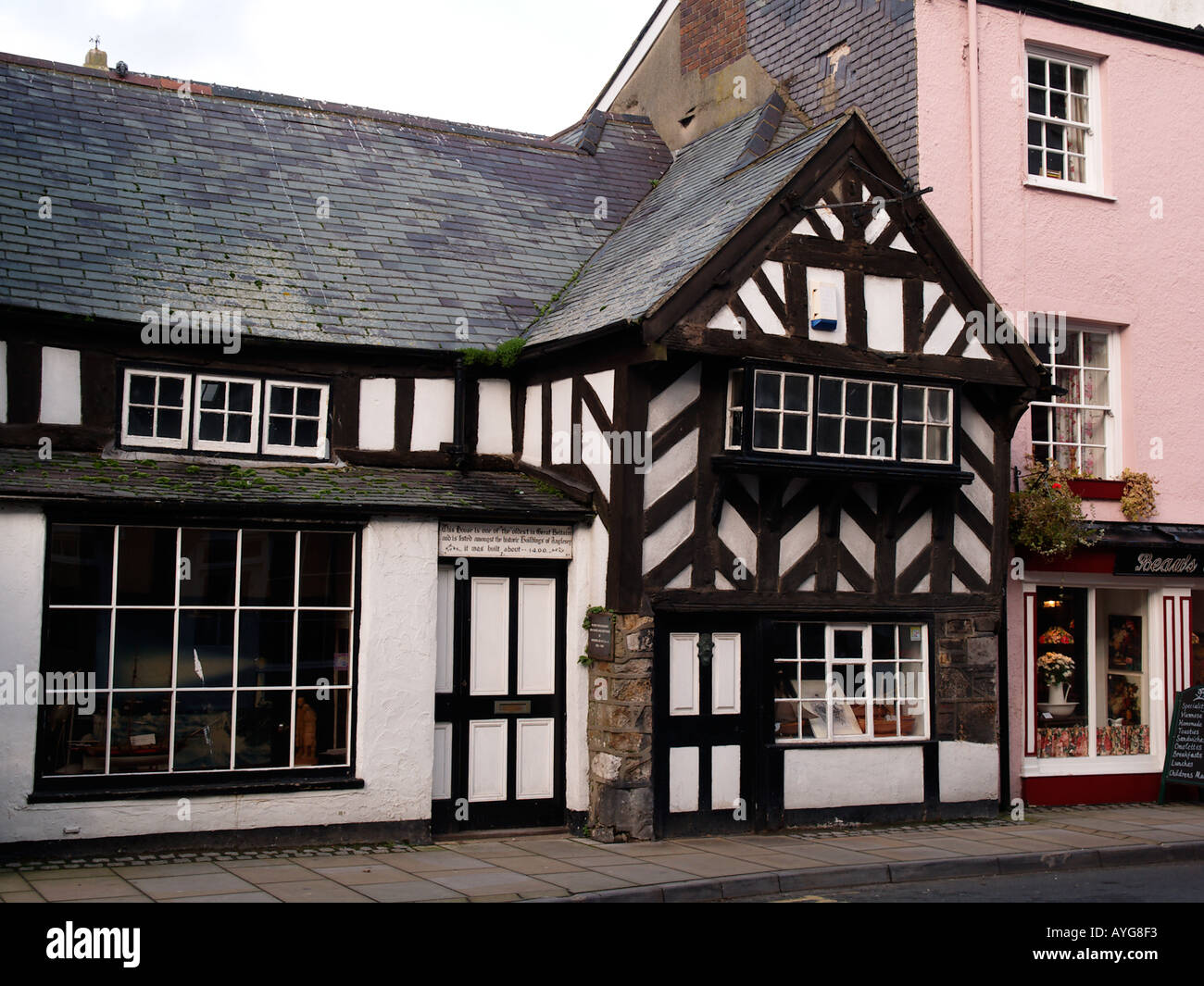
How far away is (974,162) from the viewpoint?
1395 centimetres

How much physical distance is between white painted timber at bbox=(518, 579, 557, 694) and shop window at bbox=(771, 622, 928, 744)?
2.04m

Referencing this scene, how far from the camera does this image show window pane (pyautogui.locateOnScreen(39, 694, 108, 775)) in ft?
32.7

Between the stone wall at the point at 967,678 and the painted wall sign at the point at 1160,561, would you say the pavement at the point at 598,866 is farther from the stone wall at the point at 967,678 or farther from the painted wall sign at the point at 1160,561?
the painted wall sign at the point at 1160,561

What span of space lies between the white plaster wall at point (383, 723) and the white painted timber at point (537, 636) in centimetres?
95

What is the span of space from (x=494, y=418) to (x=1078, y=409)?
22.0ft

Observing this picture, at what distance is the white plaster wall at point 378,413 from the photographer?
12.0m

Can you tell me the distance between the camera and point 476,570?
1171 cm

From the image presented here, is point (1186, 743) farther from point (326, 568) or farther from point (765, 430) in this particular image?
point (326, 568)

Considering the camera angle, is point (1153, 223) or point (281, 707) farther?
point (1153, 223)

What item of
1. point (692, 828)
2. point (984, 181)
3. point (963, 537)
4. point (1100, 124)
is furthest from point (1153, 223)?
point (692, 828)

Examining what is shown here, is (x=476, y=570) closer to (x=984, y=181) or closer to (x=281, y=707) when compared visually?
(x=281, y=707)

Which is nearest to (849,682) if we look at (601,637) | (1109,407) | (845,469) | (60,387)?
(845,469)

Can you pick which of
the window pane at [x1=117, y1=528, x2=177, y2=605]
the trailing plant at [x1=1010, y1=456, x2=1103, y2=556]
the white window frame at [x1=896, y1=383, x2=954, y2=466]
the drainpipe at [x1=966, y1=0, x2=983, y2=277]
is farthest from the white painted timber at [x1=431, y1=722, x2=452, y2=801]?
the drainpipe at [x1=966, y1=0, x2=983, y2=277]

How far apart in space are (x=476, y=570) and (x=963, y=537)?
→ 486 cm
